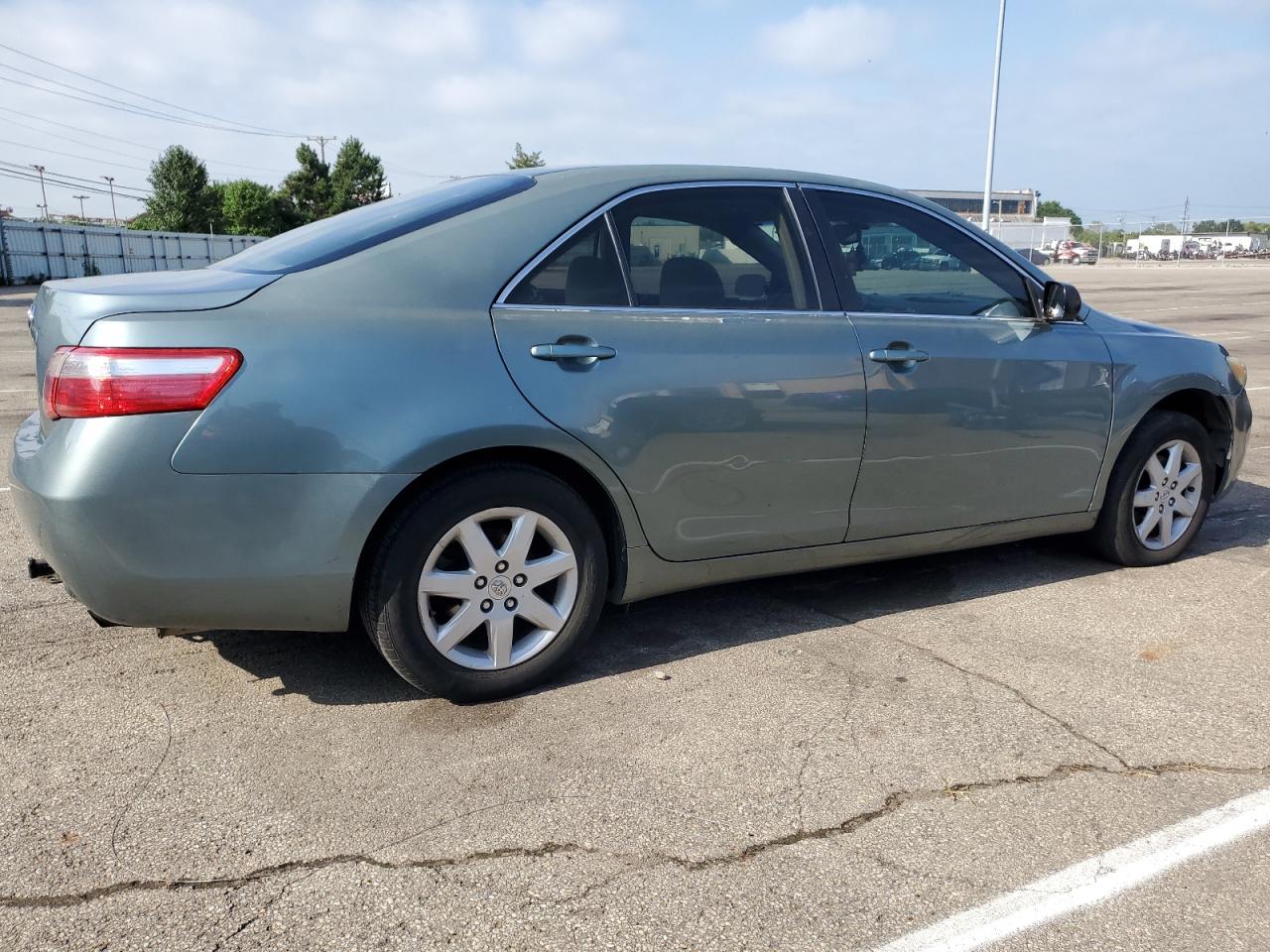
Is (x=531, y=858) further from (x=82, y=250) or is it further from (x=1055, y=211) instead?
(x=1055, y=211)

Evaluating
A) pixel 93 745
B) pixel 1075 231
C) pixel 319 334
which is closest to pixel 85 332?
pixel 319 334

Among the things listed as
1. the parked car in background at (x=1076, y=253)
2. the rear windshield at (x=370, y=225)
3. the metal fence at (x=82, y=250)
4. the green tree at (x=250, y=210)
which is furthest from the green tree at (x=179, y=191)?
the rear windshield at (x=370, y=225)

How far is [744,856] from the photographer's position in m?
2.58

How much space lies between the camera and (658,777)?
2953 millimetres

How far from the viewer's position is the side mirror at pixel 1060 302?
14.4 ft

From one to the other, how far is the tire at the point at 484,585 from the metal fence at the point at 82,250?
32.3 metres

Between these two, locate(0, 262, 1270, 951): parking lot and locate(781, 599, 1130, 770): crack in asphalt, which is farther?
locate(781, 599, 1130, 770): crack in asphalt

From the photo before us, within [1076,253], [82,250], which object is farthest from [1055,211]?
[82,250]

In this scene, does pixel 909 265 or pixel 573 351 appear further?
pixel 909 265

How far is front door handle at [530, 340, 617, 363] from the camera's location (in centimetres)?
333

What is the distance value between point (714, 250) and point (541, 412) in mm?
939

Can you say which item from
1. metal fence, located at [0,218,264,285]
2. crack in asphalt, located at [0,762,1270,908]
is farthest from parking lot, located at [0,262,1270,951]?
metal fence, located at [0,218,264,285]

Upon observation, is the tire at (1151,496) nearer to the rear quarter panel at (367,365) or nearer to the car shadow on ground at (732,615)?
the car shadow on ground at (732,615)

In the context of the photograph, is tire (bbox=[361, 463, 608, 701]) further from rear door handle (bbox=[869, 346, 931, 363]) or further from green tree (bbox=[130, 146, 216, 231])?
green tree (bbox=[130, 146, 216, 231])
